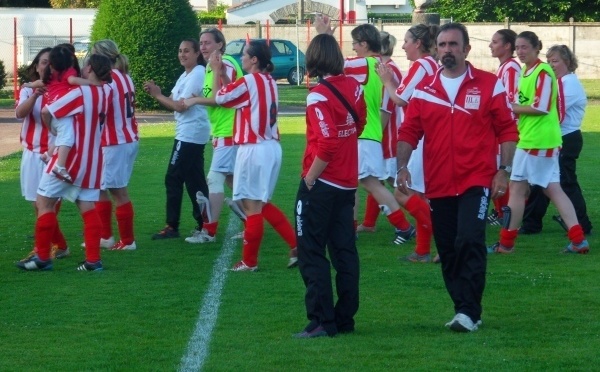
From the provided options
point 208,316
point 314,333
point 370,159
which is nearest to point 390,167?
point 370,159

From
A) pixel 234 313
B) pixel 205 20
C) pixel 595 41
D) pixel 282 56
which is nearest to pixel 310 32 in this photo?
pixel 282 56

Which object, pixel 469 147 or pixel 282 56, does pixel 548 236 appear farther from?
pixel 282 56

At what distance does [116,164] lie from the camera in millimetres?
10156

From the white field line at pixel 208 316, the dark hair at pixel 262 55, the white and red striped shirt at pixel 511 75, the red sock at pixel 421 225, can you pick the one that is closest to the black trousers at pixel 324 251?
the white field line at pixel 208 316

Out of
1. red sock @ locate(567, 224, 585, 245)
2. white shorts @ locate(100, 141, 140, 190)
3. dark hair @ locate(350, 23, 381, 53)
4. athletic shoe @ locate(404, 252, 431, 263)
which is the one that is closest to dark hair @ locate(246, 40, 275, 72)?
dark hair @ locate(350, 23, 381, 53)

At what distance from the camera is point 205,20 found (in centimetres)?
5894

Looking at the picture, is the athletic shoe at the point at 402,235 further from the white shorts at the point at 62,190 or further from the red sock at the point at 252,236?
the white shorts at the point at 62,190

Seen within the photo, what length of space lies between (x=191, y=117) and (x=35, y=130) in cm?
164

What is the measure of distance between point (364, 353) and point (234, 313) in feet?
4.76

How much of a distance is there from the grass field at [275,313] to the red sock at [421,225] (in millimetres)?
202

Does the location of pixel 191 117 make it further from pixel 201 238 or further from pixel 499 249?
pixel 499 249

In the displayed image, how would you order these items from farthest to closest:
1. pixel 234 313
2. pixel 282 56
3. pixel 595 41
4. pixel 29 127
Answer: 1. pixel 595 41
2. pixel 282 56
3. pixel 29 127
4. pixel 234 313

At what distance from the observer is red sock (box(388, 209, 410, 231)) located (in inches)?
402

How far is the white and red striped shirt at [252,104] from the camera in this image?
8695 millimetres
